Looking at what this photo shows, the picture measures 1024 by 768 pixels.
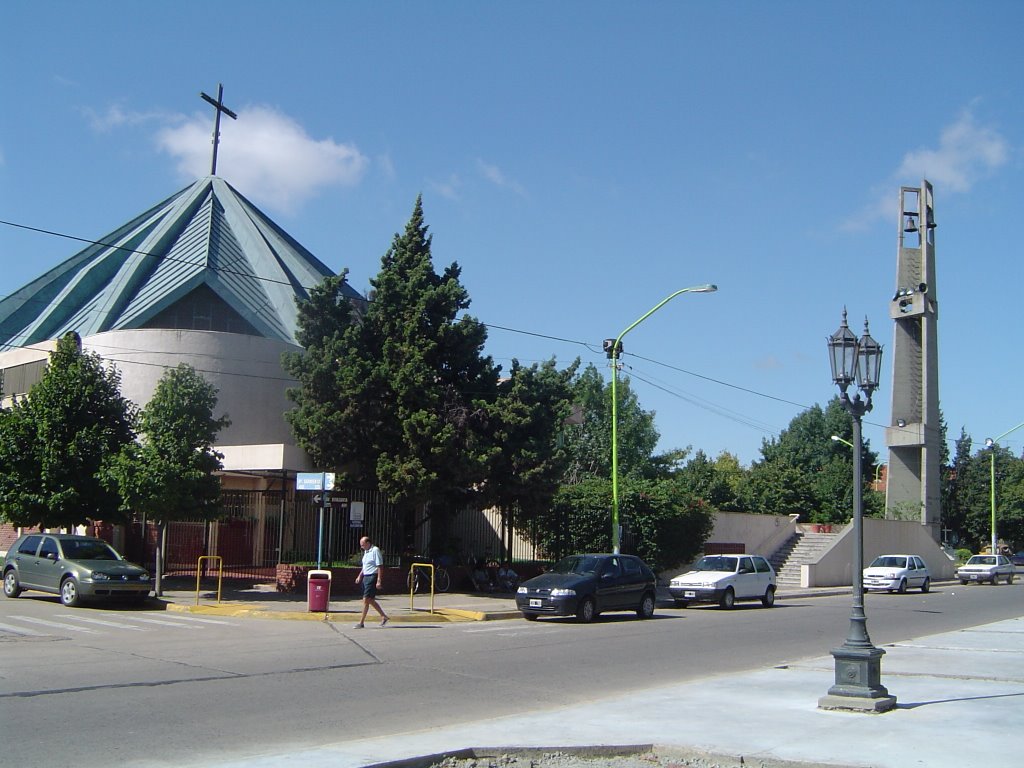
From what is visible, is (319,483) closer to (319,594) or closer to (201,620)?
(319,594)

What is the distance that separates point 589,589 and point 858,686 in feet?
38.0

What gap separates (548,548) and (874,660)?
23239mm

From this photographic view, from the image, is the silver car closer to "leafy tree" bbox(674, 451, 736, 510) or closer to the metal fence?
the metal fence

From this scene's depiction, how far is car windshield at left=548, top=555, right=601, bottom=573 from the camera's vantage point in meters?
22.7

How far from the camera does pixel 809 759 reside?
812 cm

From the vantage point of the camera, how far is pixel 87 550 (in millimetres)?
23109

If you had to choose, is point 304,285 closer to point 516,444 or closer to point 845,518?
point 516,444

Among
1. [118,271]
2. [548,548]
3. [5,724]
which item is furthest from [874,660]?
[118,271]

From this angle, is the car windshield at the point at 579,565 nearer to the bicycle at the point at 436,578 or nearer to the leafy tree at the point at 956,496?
the bicycle at the point at 436,578

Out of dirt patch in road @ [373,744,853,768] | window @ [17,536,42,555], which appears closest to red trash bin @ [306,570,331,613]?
window @ [17,536,42,555]

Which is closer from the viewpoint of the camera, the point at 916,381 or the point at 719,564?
the point at 719,564

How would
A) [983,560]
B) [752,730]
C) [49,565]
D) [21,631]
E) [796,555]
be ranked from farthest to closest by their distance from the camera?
[983,560]
[796,555]
[49,565]
[21,631]
[752,730]

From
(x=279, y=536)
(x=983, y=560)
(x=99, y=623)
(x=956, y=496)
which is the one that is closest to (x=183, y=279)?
(x=279, y=536)

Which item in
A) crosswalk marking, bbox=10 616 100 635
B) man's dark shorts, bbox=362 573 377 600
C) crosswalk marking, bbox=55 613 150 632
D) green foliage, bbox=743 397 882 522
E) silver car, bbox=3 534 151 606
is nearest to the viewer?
crosswalk marking, bbox=10 616 100 635
